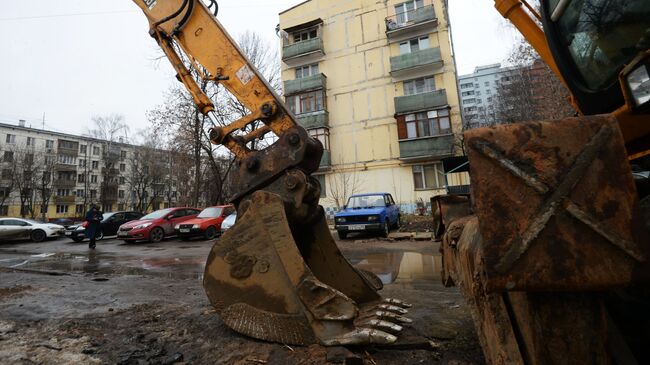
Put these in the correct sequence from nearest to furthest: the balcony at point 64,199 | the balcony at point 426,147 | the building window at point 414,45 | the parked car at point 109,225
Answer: the parked car at point 109,225 < the balcony at point 426,147 < the building window at point 414,45 < the balcony at point 64,199

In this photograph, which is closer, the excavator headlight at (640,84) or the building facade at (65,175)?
the excavator headlight at (640,84)

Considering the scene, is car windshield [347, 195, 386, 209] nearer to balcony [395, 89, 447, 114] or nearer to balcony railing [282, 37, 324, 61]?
balcony [395, 89, 447, 114]

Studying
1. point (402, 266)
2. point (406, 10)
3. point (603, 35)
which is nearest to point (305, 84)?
point (406, 10)

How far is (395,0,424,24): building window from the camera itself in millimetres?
21803

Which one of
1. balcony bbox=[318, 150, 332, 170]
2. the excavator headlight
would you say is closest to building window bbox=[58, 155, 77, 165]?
balcony bbox=[318, 150, 332, 170]

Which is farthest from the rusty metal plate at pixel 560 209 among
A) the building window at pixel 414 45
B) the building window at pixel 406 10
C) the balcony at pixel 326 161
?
the building window at pixel 406 10

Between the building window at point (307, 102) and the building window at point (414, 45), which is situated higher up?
the building window at point (414, 45)

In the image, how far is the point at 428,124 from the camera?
20609 mm

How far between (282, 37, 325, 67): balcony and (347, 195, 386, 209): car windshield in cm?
1539

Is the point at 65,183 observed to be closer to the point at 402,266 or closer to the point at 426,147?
the point at 426,147

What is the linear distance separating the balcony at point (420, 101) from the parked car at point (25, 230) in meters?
21.1

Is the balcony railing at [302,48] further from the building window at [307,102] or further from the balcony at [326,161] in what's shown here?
the balcony at [326,161]

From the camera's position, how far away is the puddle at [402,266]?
5.21 m

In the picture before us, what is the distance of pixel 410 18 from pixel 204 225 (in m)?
19.0
